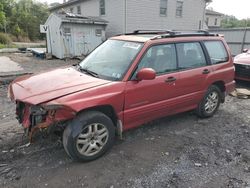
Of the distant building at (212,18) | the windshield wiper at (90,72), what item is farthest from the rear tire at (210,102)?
the distant building at (212,18)

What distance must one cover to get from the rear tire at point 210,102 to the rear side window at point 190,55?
0.67m

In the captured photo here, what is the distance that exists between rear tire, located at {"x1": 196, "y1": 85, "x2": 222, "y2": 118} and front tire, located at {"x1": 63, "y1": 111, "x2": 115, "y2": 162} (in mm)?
2291

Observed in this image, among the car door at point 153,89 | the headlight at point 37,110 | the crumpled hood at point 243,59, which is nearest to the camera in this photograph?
the headlight at point 37,110

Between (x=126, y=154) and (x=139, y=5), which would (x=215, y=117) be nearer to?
(x=126, y=154)

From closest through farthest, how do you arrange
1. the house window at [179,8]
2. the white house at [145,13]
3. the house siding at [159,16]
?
the white house at [145,13] < the house siding at [159,16] < the house window at [179,8]

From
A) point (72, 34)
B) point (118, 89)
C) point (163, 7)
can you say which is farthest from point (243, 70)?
point (163, 7)

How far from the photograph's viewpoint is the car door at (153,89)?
3.44 metres

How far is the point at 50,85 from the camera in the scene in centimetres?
320

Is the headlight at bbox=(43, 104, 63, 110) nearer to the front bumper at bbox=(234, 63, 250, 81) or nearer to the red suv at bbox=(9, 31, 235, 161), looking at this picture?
the red suv at bbox=(9, 31, 235, 161)

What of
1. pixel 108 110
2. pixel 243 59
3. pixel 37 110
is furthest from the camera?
pixel 243 59

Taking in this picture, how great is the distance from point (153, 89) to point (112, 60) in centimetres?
83

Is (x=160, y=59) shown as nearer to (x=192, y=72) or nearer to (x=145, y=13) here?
(x=192, y=72)

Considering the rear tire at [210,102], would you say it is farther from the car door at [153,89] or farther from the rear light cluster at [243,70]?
the rear light cluster at [243,70]

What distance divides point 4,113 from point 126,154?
10.5ft
